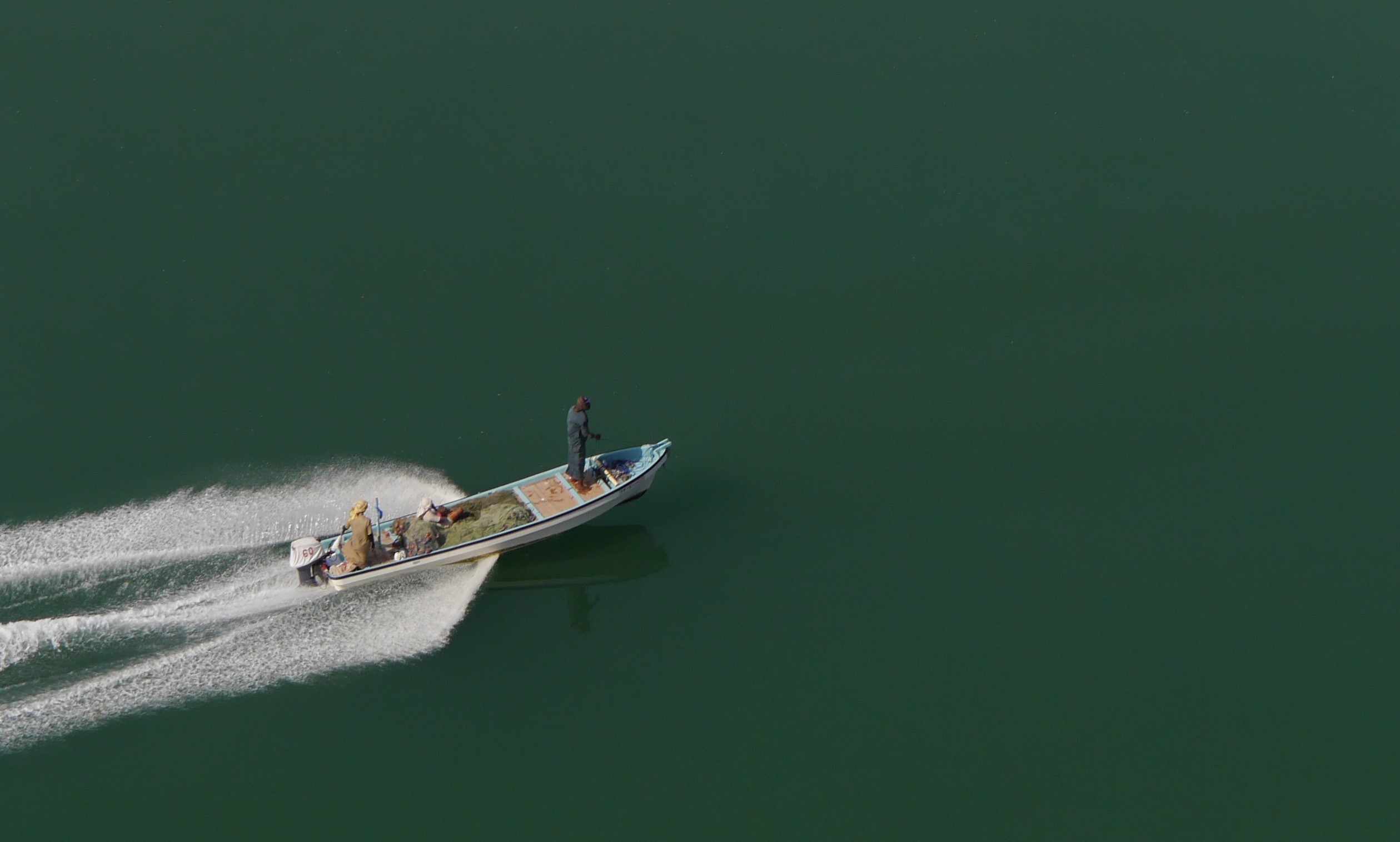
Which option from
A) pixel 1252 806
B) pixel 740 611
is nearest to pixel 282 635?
pixel 740 611

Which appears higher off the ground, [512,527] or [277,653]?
[512,527]

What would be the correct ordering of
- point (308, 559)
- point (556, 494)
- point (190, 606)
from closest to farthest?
point (190, 606) → point (308, 559) → point (556, 494)

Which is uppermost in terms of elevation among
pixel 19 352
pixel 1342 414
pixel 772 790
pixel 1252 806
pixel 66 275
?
pixel 66 275

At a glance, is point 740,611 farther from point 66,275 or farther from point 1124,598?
point 66,275

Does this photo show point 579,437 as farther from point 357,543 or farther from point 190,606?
point 190,606

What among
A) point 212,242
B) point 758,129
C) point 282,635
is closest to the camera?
point 282,635

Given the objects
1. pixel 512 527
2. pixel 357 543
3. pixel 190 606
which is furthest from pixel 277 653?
pixel 512 527

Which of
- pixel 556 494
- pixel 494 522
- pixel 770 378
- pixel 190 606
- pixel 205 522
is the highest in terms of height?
pixel 770 378

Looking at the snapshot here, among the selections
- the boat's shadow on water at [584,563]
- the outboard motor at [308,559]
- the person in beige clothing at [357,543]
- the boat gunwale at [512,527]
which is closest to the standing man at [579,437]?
the boat gunwale at [512,527]
